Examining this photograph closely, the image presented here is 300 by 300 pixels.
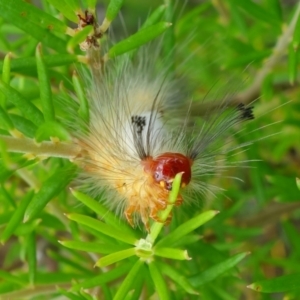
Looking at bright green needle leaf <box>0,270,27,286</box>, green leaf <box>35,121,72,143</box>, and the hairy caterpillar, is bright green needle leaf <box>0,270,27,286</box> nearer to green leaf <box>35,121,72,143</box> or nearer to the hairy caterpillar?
the hairy caterpillar

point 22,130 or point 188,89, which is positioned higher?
point 188,89

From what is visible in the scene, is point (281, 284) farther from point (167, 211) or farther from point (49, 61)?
point (49, 61)

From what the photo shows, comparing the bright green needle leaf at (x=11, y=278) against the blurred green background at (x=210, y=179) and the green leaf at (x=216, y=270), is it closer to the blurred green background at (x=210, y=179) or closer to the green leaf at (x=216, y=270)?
the blurred green background at (x=210, y=179)

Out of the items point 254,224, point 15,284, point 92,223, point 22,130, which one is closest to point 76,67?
point 22,130

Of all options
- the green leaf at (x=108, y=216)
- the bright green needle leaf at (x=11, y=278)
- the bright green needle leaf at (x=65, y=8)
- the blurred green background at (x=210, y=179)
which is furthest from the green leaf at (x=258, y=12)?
the bright green needle leaf at (x=11, y=278)

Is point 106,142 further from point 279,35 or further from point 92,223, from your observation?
point 279,35

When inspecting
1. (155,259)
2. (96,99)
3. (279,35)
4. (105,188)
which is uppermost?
(279,35)

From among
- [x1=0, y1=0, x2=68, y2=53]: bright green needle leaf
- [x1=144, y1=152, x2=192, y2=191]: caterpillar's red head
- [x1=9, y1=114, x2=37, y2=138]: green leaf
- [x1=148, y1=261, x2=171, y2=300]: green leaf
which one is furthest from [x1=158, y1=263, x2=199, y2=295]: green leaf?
[x1=0, y1=0, x2=68, y2=53]: bright green needle leaf
